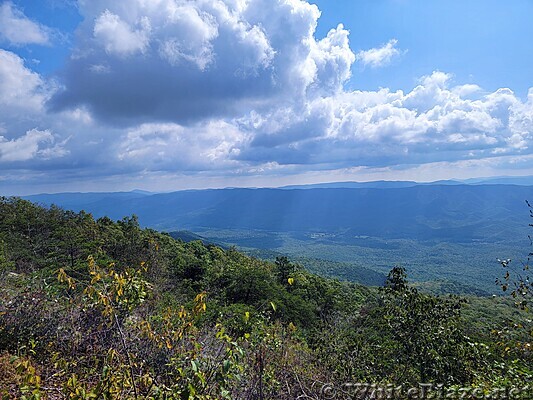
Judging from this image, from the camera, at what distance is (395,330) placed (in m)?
7.84

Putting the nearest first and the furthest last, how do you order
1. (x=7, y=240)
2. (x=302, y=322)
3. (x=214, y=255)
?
(x=7, y=240) < (x=302, y=322) < (x=214, y=255)

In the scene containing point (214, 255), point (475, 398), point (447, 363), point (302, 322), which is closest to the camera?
point (475, 398)

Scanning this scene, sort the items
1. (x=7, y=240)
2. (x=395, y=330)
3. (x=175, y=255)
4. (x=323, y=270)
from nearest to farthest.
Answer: (x=395, y=330)
(x=7, y=240)
(x=175, y=255)
(x=323, y=270)

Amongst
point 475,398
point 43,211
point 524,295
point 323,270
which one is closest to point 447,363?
point 524,295

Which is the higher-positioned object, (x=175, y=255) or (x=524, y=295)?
(x=524, y=295)

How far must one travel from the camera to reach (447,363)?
267 inches

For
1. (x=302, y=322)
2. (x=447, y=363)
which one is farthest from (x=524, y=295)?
(x=302, y=322)

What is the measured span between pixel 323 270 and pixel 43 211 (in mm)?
94895

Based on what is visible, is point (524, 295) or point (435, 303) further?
point (435, 303)

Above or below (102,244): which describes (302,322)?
below

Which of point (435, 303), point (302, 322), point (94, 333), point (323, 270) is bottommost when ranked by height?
point (323, 270)

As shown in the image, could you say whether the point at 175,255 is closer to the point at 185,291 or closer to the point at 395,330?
the point at 185,291

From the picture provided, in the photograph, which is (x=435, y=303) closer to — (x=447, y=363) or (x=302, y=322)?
(x=447, y=363)

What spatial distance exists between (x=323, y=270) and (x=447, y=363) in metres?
107
